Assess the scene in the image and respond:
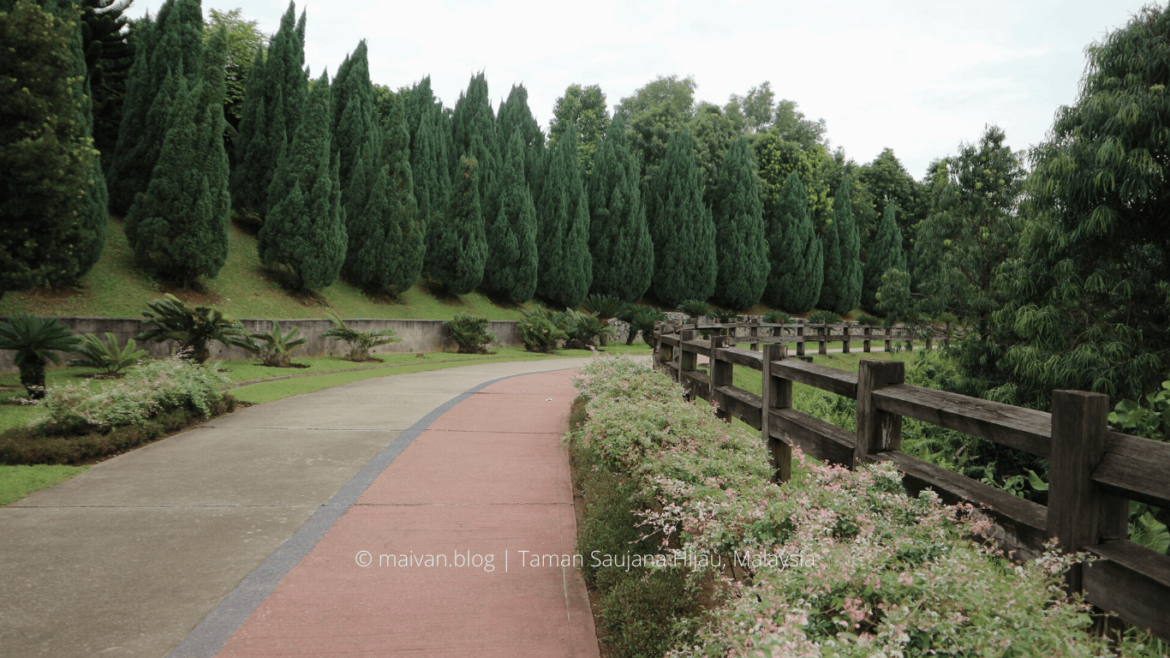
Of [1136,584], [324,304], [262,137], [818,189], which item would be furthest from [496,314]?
[818,189]

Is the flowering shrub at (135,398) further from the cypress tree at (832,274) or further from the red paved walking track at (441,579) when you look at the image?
the cypress tree at (832,274)

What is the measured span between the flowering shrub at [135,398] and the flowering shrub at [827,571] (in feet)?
16.9

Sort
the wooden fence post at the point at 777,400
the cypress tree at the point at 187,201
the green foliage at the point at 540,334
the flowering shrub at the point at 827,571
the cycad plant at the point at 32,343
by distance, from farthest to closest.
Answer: the green foliage at the point at 540,334, the cypress tree at the point at 187,201, the cycad plant at the point at 32,343, the wooden fence post at the point at 777,400, the flowering shrub at the point at 827,571

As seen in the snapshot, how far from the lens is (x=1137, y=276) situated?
1134 centimetres

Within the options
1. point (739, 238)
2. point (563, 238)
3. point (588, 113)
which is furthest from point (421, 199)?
point (588, 113)

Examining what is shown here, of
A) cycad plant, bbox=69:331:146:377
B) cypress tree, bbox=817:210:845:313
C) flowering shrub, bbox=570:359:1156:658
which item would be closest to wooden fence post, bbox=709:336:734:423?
flowering shrub, bbox=570:359:1156:658

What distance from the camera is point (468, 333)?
Result: 746 inches

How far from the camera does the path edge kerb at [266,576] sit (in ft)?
9.15

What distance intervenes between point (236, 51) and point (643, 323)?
21138 millimetres

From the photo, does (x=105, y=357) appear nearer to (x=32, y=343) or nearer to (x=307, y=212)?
(x=32, y=343)

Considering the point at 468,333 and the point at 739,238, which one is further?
the point at 739,238

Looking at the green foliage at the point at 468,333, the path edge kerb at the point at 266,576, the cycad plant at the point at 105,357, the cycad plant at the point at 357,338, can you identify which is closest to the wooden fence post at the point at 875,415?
the path edge kerb at the point at 266,576

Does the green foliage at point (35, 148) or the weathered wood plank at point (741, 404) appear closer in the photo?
the weathered wood plank at point (741, 404)

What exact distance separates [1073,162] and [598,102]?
46.5 m
